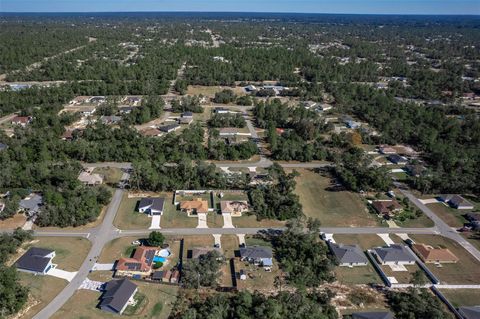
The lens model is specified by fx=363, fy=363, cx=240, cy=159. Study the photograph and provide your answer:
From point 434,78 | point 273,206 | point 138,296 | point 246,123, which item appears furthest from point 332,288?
point 434,78

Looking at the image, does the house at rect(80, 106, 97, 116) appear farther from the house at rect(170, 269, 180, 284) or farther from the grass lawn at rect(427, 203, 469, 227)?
the grass lawn at rect(427, 203, 469, 227)

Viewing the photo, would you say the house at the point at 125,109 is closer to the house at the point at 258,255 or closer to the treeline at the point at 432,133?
the treeline at the point at 432,133

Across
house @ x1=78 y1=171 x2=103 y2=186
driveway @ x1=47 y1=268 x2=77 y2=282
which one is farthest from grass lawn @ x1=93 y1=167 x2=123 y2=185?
driveway @ x1=47 y1=268 x2=77 y2=282

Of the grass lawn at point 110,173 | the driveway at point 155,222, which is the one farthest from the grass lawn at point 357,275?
the grass lawn at point 110,173

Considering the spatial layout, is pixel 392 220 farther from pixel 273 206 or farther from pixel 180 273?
pixel 180 273

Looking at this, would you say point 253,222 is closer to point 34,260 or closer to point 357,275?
point 357,275

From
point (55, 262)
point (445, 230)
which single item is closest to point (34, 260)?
point (55, 262)
